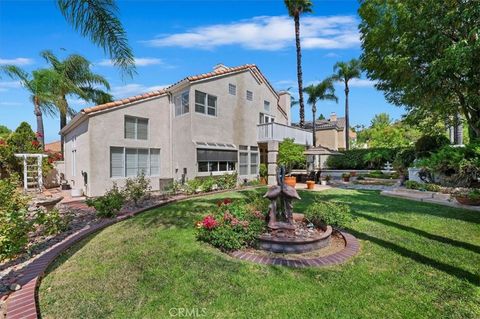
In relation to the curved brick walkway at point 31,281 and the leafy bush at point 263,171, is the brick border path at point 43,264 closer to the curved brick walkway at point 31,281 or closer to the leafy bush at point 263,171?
the curved brick walkway at point 31,281

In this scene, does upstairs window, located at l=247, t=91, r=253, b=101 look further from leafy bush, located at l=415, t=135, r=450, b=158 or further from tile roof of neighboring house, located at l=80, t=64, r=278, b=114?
leafy bush, located at l=415, t=135, r=450, b=158

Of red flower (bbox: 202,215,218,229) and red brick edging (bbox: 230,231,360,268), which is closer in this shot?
red brick edging (bbox: 230,231,360,268)

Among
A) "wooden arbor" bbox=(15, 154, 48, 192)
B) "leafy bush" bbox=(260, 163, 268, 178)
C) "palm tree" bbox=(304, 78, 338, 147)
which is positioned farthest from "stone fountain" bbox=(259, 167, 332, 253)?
"palm tree" bbox=(304, 78, 338, 147)

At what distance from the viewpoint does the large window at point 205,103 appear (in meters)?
16.6

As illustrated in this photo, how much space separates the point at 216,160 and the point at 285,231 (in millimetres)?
11481

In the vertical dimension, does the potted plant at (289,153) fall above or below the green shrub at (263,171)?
above

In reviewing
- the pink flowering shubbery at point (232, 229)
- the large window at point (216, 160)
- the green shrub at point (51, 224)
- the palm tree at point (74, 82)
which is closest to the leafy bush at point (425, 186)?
the pink flowering shubbery at point (232, 229)

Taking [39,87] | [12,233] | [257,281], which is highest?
[39,87]

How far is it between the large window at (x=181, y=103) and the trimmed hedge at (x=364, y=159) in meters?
18.1

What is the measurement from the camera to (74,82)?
80.0 feet

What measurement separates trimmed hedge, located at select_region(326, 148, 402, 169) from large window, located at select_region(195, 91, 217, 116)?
16.1m

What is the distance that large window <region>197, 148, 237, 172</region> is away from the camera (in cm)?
1633

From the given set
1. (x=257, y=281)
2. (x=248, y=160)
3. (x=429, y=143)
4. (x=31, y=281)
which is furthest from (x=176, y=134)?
(x=429, y=143)

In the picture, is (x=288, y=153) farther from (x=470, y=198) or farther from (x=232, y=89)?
(x=470, y=198)
